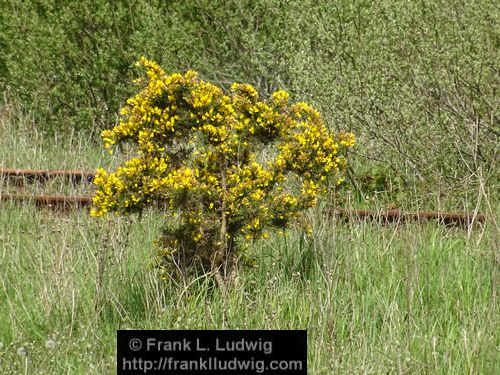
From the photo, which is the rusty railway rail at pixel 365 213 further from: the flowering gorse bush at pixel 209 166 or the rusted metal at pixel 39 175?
the flowering gorse bush at pixel 209 166

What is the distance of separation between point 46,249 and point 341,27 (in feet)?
13.5

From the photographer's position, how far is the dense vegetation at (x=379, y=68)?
8516 mm

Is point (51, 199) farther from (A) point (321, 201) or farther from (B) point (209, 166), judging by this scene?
(B) point (209, 166)

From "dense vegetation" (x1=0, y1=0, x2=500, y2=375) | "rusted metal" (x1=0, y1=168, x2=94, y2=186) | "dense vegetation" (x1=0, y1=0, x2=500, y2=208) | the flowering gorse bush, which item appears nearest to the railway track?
"rusted metal" (x1=0, y1=168, x2=94, y2=186)

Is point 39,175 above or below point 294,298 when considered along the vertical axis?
above

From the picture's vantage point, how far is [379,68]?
8.99m

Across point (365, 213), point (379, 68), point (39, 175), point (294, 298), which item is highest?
point (379, 68)

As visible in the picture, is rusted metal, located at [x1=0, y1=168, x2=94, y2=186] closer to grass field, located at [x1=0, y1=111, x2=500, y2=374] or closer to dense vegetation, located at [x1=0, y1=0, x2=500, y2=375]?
dense vegetation, located at [x1=0, y1=0, x2=500, y2=375]

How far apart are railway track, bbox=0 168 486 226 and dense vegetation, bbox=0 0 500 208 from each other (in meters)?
0.30

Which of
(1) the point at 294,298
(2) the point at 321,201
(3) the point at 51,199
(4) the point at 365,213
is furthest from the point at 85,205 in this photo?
(1) the point at 294,298

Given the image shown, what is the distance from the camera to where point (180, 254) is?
5.96 m

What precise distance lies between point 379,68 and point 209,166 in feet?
11.2

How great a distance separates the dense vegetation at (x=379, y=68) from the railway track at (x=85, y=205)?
300mm

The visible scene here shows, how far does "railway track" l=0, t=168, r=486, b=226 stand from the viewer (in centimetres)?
734
